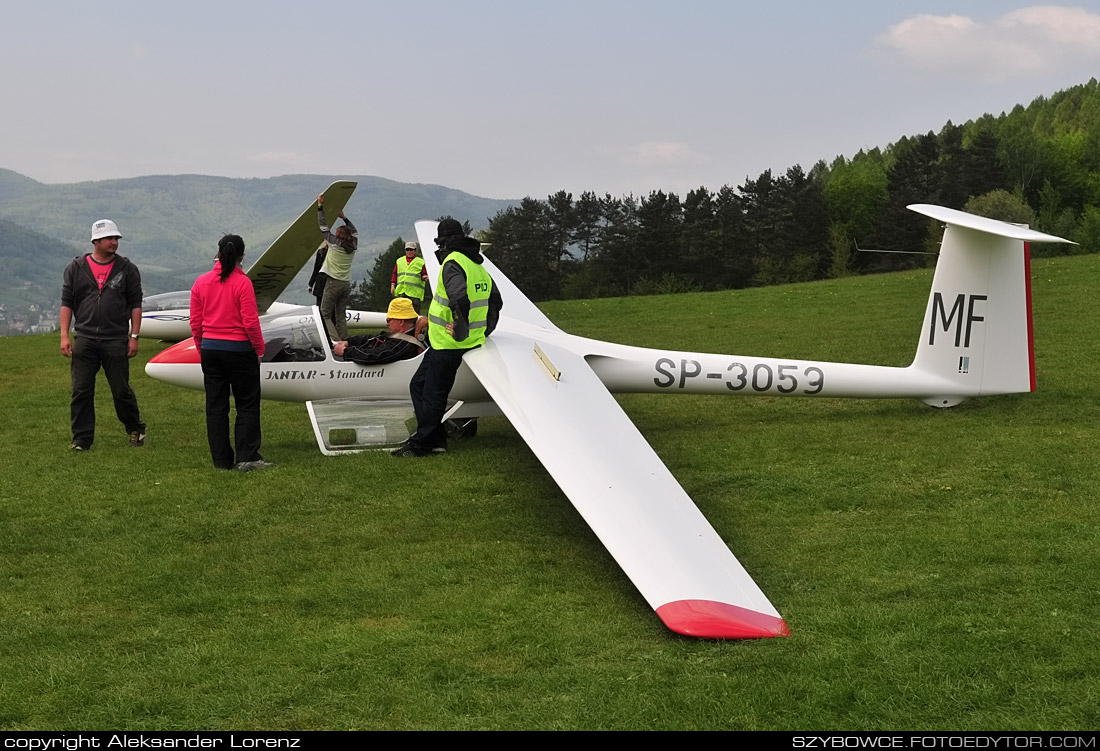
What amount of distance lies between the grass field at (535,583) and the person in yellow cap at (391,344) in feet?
3.29

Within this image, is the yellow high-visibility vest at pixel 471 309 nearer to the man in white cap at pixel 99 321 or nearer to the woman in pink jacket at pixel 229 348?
the woman in pink jacket at pixel 229 348

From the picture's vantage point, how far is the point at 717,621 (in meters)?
4.74

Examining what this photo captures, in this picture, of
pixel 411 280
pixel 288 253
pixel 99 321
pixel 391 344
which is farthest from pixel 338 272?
pixel 99 321

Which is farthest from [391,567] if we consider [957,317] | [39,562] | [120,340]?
[957,317]

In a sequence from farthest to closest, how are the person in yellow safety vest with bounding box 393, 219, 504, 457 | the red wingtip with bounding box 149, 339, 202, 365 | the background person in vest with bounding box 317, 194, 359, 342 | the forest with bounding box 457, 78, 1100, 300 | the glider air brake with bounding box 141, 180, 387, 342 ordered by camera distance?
the forest with bounding box 457, 78, 1100, 300
the glider air brake with bounding box 141, 180, 387, 342
the background person in vest with bounding box 317, 194, 359, 342
the red wingtip with bounding box 149, 339, 202, 365
the person in yellow safety vest with bounding box 393, 219, 504, 457

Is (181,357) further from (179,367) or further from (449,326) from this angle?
(449,326)

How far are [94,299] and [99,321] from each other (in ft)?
0.69

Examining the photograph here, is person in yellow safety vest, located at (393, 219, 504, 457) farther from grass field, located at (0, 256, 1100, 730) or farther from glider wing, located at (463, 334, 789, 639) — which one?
grass field, located at (0, 256, 1100, 730)

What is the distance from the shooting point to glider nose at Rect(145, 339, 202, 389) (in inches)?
380

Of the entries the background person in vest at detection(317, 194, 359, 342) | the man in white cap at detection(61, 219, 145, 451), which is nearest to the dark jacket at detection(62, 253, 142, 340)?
the man in white cap at detection(61, 219, 145, 451)

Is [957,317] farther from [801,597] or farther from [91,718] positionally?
[91,718]

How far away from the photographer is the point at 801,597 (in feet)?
17.5

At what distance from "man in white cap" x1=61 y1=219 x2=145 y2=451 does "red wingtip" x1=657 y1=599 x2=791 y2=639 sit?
6484 mm
